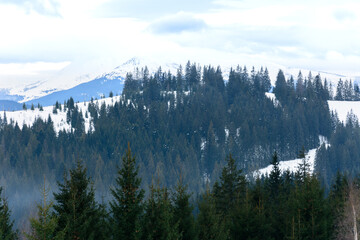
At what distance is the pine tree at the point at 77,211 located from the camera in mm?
25578

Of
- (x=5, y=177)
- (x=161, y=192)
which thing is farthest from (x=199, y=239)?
(x=5, y=177)

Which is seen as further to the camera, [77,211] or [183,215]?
[183,215]

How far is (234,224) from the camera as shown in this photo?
3953 centimetres

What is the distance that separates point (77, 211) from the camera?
26625 mm

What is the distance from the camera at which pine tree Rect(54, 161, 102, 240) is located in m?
25.6

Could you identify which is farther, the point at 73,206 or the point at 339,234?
the point at 339,234

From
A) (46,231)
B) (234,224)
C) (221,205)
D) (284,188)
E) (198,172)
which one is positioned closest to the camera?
(46,231)

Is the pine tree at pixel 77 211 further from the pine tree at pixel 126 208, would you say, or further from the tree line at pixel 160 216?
the pine tree at pixel 126 208

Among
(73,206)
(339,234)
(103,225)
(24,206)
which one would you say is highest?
(73,206)

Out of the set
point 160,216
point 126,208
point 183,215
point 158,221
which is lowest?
point 183,215

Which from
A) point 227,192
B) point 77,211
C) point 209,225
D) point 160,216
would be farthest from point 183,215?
point 227,192

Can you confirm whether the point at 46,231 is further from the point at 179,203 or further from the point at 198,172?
the point at 198,172

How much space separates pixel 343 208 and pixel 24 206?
143 metres

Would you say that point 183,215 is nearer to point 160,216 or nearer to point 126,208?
point 160,216
